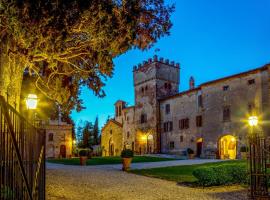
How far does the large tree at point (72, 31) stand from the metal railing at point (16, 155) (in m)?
3.58

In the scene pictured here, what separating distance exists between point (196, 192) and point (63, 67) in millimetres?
6958

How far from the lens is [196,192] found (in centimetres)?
1090

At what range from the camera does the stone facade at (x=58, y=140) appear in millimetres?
44906

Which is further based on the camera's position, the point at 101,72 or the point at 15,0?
the point at 101,72

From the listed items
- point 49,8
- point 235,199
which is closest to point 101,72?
point 49,8

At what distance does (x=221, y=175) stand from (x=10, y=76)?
8.04 metres

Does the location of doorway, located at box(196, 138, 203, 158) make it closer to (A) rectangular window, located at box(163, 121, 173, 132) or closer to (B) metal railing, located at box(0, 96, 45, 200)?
(A) rectangular window, located at box(163, 121, 173, 132)

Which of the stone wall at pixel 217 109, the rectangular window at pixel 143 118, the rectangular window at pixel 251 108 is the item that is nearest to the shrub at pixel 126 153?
the stone wall at pixel 217 109

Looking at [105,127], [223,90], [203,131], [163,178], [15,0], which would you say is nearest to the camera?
[15,0]

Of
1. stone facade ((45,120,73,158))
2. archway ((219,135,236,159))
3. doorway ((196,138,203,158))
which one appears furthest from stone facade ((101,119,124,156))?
archway ((219,135,236,159))

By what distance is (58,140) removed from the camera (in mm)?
45469

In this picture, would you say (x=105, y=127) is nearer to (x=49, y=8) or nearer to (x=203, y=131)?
(x=203, y=131)

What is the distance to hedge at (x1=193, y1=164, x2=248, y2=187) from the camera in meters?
11.8

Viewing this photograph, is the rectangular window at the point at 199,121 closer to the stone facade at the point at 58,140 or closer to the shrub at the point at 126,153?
the shrub at the point at 126,153
